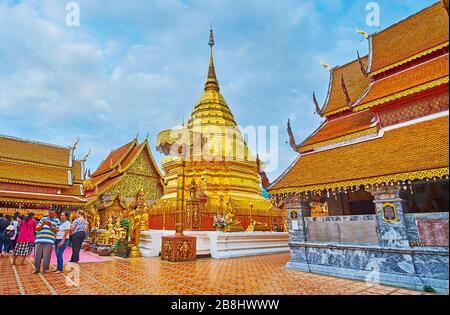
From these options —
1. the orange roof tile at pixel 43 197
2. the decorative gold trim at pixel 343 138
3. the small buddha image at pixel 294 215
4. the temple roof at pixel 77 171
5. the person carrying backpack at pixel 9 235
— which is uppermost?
the temple roof at pixel 77 171

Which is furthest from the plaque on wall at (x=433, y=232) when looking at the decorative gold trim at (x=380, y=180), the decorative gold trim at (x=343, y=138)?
the decorative gold trim at (x=343, y=138)

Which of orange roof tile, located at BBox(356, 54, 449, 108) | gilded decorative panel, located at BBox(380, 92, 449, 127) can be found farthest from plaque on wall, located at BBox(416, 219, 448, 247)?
orange roof tile, located at BBox(356, 54, 449, 108)

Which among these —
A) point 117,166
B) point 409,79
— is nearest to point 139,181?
point 117,166

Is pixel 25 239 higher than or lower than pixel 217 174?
lower

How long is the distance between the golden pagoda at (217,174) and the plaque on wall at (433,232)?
26.2 feet

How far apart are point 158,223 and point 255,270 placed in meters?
8.18

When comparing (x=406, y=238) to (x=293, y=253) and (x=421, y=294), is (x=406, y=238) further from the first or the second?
(x=293, y=253)

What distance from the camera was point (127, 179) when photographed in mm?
20031

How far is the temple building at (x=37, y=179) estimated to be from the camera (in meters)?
15.6

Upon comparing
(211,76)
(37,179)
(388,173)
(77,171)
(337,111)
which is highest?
(211,76)

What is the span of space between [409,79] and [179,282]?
25.8ft

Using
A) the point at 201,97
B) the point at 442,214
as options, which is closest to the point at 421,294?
the point at 442,214

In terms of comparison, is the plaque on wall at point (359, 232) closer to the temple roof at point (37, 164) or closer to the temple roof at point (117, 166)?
the temple roof at point (117, 166)

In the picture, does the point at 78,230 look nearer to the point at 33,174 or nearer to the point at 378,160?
the point at 378,160
